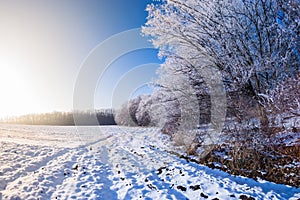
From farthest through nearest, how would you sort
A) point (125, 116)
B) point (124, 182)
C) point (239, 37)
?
point (125, 116), point (239, 37), point (124, 182)

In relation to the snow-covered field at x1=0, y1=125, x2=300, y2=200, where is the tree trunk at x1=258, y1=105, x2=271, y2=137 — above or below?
above

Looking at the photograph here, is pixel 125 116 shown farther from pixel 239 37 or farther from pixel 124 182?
pixel 124 182

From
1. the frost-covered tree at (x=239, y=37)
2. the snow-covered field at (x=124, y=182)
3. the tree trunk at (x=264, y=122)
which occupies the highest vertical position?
the frost-covered tree at (x=239, y=37)

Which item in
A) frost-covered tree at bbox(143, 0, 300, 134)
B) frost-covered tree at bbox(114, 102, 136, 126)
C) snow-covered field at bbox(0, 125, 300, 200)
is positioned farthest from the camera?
frost-covered tree at bbox(114, 102, 136, 126)

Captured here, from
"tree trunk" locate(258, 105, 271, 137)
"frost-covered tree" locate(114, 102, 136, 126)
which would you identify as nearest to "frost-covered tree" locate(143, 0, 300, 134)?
Answer: "tree trunk" locate(258, 105, 271, 137)

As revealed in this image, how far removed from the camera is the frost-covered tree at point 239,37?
7949mm

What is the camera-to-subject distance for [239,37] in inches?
343

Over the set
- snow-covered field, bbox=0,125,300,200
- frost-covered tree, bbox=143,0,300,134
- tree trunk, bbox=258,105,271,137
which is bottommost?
snow-covered field, bbox=0,125,300,200

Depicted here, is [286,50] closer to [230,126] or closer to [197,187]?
[230,126]

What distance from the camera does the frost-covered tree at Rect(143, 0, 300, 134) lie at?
313 inches

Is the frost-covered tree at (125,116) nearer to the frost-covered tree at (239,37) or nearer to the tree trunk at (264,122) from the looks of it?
the frost-covered tree at (239,37)

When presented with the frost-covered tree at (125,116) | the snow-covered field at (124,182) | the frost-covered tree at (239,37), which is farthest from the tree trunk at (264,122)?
the frost-covered tree at (125,116)

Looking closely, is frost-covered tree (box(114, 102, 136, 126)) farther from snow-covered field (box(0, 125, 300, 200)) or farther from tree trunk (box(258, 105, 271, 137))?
tree trunk (box(258, 105, 271, 137))

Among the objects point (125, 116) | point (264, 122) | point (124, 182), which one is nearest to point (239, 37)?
point (264, 122)
